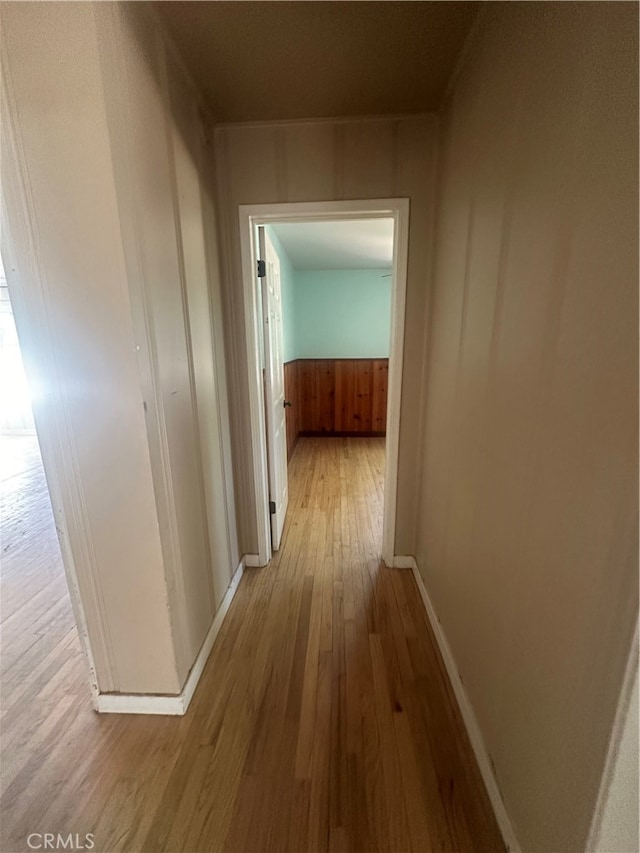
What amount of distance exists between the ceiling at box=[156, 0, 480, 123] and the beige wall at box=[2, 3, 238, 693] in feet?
0.49

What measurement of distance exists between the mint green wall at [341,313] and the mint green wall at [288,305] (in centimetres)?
26

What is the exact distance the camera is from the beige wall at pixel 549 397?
23.6 inches

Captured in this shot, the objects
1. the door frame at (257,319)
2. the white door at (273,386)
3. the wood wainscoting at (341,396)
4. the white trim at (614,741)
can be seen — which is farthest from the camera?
the wood wainscoting at (341,396)

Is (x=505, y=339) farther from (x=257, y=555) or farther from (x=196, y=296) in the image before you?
(x=257, y=555)

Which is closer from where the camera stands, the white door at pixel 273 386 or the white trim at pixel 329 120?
the white trim at pixel 329 120

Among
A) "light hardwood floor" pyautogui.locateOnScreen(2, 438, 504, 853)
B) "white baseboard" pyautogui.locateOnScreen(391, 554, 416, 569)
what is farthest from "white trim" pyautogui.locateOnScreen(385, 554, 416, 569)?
"light hardwood floor" pyautogui.locateOnScreen(2, 438, 504, 853)

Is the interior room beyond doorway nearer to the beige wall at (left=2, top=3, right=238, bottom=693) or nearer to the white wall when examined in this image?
the beige wall at (left=2, top=3, right=238, bottom=693)

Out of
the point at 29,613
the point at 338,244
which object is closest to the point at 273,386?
the point at 29,613

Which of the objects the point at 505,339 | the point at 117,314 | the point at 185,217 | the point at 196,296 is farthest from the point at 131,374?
the point at 505,339

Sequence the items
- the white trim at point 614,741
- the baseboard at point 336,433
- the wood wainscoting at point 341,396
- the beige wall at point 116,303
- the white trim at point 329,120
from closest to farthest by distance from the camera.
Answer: the white trim at point 614,741, the beige wall at point 116,303, the white trim at point 329,120, the wood wainscoting at point 341,396, the baseboard at point 336,433

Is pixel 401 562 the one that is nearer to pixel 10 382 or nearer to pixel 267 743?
pixel 267 743

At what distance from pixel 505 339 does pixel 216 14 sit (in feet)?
4.68

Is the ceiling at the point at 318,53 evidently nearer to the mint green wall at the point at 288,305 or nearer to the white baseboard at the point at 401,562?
the mint green wall at the point at 288,305

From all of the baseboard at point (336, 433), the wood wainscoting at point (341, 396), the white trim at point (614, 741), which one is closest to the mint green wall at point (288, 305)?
the wood wainscoting at point (341, 396)
